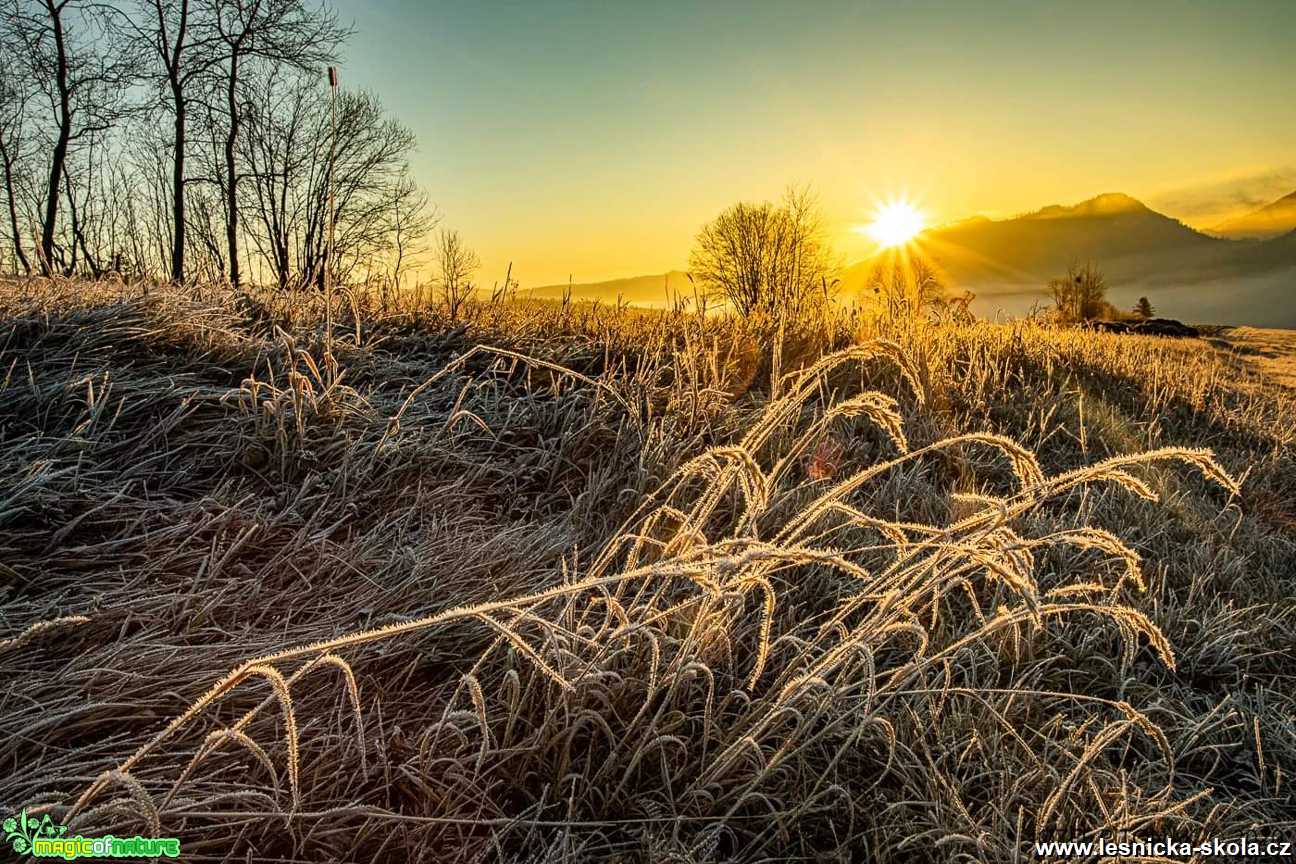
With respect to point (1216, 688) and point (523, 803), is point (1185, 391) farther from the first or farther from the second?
point (523, 803)

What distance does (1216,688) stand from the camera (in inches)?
89.9

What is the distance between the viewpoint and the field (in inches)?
50.8

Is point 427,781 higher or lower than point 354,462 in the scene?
lower

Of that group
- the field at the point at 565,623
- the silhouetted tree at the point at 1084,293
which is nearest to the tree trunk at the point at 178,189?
the field at the point at 565,623

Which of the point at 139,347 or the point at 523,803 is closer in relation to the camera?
the point at 523,803

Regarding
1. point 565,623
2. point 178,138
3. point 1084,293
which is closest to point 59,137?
point 178,138

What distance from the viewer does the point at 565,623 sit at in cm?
168

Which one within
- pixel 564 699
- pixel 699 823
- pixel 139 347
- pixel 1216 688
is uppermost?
pixel 139 347

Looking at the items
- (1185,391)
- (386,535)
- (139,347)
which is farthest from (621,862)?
(1185,391)

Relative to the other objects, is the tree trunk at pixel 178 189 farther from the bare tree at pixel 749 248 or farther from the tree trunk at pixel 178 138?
the bare tree at pixel 749 248

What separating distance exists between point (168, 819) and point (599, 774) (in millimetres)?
732

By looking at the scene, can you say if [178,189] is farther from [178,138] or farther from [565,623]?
[565,623]

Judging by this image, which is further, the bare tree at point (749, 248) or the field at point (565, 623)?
the bare tree at point (749, 248)

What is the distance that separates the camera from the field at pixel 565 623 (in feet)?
4.23
